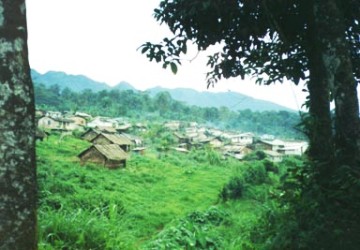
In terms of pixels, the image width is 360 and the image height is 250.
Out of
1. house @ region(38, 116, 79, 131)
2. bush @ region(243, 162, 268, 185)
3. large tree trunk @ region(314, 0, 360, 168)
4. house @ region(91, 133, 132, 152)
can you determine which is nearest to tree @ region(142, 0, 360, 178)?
large tree trunk @ region(314, 0, 360, 168)

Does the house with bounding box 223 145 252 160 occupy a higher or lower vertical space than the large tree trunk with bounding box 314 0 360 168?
lower

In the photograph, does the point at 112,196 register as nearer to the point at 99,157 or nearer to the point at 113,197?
the point at 113,197

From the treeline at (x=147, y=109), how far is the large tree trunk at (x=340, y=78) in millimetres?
79952

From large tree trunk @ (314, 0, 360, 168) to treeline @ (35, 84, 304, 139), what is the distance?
7995 cm

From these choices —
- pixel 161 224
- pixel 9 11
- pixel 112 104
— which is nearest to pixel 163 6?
pixel 9 11

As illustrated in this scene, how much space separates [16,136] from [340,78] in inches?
149

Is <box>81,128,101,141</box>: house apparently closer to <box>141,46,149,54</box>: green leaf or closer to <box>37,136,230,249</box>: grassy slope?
<box>37,136,230,249</box>: grassy slope

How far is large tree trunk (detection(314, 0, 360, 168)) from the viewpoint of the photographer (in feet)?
13.2

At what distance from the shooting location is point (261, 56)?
21.0 feet

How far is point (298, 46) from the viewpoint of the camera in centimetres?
633

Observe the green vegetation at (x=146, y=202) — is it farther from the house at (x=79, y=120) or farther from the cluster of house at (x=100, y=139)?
the house at (x=79, y=120)

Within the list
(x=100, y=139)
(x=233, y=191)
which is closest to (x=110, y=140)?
(x=100, y=139)

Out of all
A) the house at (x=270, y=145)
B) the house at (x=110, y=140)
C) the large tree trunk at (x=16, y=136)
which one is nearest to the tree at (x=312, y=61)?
the large tree trunk at (x=16, y=136)

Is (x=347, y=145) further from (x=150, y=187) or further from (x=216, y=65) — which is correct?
(x=150, y=187)
